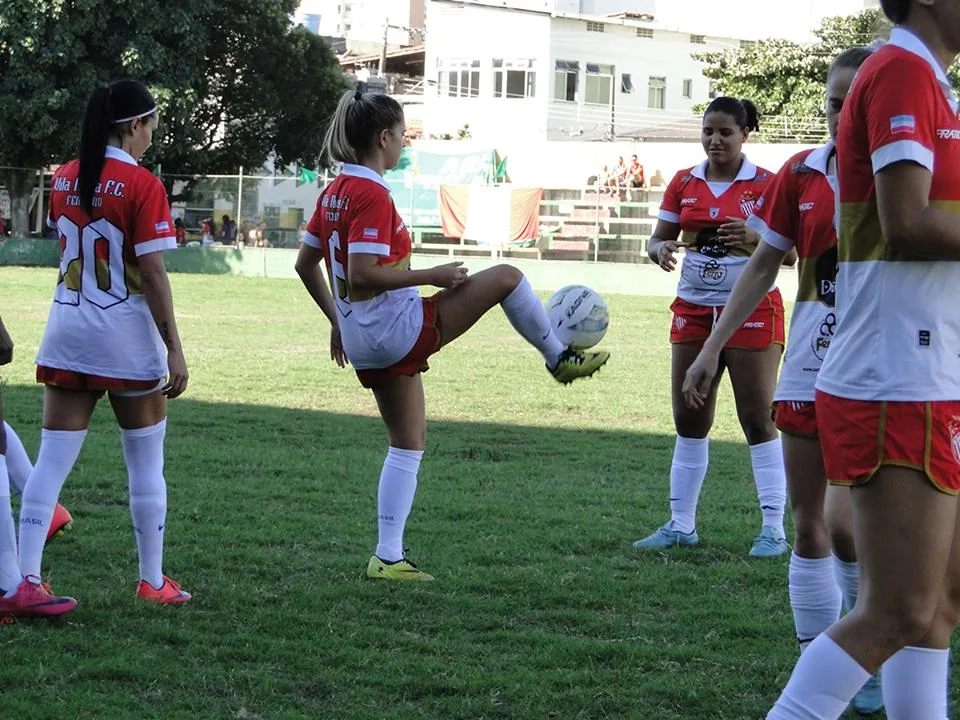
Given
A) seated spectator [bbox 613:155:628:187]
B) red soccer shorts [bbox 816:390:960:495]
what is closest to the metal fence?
seated spectator [bbox 613:155:628:187]

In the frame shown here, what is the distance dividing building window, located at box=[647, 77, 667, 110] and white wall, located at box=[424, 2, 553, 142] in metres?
6.19

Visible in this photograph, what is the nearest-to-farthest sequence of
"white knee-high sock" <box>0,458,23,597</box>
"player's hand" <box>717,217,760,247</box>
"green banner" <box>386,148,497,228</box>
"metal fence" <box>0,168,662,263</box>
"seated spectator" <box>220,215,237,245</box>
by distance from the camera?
"white knee-high sock" <box>0,458,23,597</box> < "player's hand" <box>717,217,760,247</box> < "metal fence" <box>0,168,662,263</box> < "seated spectator" <box>220,215,237,245</box> < "green banner" <box>386,148,497,228</box>

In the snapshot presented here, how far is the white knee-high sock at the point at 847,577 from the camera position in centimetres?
448

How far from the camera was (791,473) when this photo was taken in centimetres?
459

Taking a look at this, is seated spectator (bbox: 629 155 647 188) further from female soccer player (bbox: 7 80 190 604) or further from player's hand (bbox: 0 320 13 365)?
player's hand (bbox: 0 320 13 365)

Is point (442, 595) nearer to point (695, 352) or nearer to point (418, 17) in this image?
point (695, 352)

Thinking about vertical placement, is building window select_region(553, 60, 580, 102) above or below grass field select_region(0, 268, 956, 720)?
above

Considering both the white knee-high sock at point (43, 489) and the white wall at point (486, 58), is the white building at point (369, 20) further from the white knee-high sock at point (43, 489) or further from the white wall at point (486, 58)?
the white knee-high sock at point (43, 489)

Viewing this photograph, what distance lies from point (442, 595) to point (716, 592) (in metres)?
1.27

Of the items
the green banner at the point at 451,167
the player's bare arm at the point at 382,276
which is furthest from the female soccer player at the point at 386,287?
the green banner at the point at 451,167

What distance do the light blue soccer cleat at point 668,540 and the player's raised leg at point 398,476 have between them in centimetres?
145

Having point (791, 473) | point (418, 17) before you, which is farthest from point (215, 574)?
point (418, 17)

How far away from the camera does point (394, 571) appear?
634 cm

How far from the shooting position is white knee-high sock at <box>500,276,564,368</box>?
615 cm
